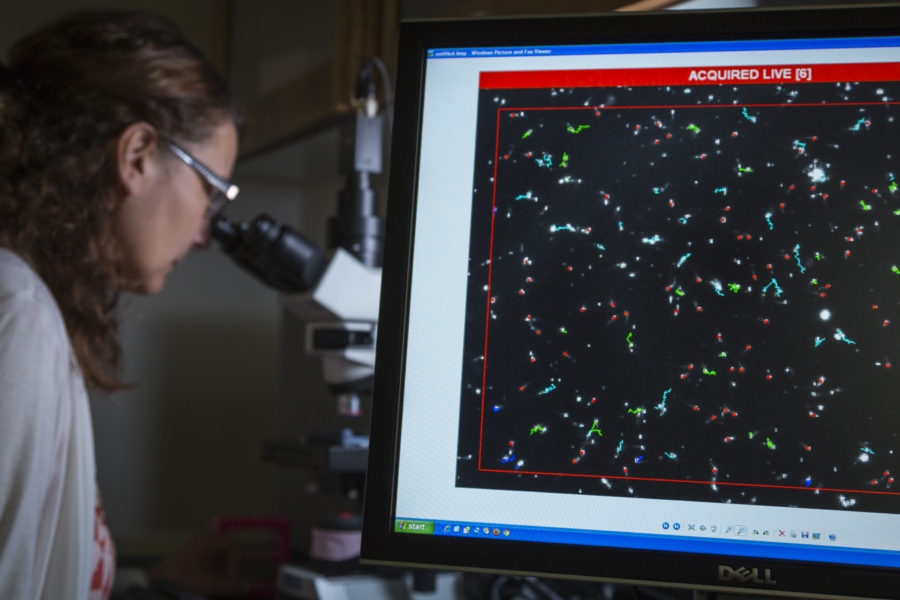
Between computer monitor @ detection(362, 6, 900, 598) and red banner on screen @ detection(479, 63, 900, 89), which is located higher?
red banner on screen @ detection(479, 63, 900, 89)

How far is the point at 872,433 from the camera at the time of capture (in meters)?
0.41

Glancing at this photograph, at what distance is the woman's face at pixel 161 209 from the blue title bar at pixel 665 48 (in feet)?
1.75

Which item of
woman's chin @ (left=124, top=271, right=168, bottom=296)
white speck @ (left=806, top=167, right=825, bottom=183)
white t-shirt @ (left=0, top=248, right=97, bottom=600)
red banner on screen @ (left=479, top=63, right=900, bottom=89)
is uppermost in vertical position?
red banner on screen @ (left=479, top=63, right=900, bottom=89)

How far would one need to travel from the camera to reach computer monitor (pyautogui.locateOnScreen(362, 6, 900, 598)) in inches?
16.2

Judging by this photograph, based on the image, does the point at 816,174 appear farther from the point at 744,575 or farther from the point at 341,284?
the point at 341,284

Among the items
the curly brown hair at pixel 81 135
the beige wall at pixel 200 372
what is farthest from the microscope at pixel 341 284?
the beige wall at pixel 200 372

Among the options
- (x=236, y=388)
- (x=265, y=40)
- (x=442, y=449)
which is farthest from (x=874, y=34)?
(x=236, y=388)

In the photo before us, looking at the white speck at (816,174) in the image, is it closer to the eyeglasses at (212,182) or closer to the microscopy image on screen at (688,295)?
the microscopy image on screen at (688,295)

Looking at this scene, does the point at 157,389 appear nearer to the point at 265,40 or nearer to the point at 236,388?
the point at 236,388

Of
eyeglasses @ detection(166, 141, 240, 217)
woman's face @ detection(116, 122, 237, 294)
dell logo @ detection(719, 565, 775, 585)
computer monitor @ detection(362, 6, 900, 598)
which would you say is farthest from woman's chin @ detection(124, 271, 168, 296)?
dell logo @ detection(719, 565, 775, 585)

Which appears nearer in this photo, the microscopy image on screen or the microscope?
the microscopy image on screen

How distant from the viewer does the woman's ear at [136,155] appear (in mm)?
845

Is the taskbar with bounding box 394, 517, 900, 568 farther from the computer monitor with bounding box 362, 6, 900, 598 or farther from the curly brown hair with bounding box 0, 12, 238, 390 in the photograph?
the curly brown hair with bounding box 0, 12, 238, 390

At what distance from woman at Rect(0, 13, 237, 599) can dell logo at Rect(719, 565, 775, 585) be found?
0.58m
